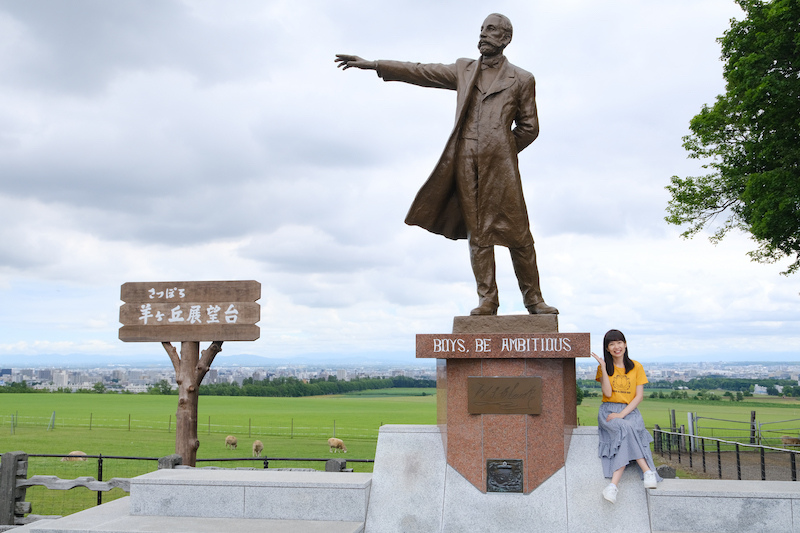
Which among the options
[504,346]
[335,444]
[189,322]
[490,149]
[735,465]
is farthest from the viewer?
[735,465]

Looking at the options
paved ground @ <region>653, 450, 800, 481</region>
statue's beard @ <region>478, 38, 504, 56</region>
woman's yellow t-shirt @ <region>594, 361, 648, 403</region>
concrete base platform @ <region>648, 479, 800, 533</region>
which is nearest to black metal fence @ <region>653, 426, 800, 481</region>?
paved ground @ <region>653, 450, 800, 481</region>

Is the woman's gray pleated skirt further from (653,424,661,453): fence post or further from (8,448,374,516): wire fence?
(653,424,661,453): fence post

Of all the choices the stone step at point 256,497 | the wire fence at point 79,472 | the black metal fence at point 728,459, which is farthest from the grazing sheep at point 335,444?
the stone step at point 256,497

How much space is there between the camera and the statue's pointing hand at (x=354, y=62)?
679 centimetres

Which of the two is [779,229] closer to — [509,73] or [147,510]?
[509,73]

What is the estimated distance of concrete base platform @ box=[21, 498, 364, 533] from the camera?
5355 millimetres

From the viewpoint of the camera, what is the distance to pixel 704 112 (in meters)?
15.6

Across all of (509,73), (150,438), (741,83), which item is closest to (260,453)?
(150,438)

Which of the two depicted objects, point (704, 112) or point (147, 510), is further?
point (704, 112)

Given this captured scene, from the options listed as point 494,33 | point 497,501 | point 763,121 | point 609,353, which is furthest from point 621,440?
point 763,121

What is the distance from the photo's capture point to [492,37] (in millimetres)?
6504

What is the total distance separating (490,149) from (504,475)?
312 cm

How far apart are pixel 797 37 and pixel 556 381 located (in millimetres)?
9842
